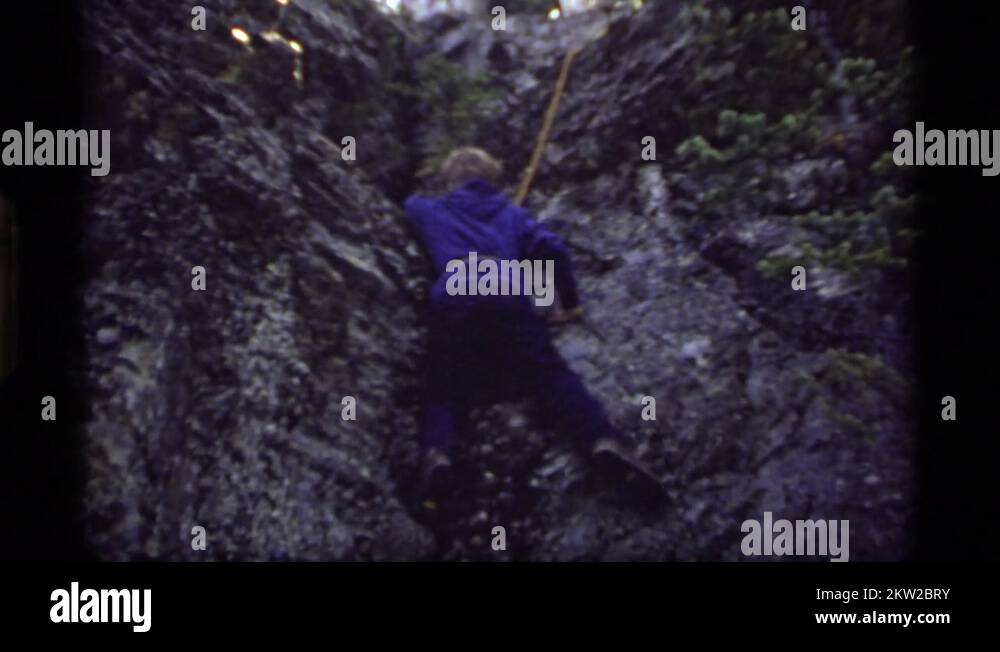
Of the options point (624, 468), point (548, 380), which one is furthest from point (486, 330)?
point (624, 468)

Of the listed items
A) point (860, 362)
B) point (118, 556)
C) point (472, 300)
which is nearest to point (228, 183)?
point (472, 300)

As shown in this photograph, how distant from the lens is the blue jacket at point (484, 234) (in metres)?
3.88

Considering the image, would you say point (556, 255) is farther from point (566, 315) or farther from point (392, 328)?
point (392, 328)

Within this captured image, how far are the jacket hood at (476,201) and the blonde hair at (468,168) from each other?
7cm

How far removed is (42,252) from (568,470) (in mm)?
2374

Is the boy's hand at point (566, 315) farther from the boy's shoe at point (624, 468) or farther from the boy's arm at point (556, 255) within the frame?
the boy's shoe at point (624, 468)

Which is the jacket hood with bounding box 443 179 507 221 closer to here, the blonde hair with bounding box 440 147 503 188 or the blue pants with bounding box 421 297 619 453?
the blonde hair with bounding box 440 147 503 188

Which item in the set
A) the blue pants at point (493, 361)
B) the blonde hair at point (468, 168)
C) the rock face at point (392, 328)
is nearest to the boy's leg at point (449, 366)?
the blue pants at point (493, 361)

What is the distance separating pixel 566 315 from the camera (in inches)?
156

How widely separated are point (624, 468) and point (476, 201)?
1.56 m

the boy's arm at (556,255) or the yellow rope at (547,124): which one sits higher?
the yellow rope at (547,124)

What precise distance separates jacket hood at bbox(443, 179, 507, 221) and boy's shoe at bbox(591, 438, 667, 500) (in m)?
1.35

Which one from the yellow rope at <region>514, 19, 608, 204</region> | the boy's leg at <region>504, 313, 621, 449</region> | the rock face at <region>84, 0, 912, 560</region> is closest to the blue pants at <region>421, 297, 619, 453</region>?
the boy's leg at <region>504, 313, 621, 449</region>

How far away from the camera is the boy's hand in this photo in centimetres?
396
